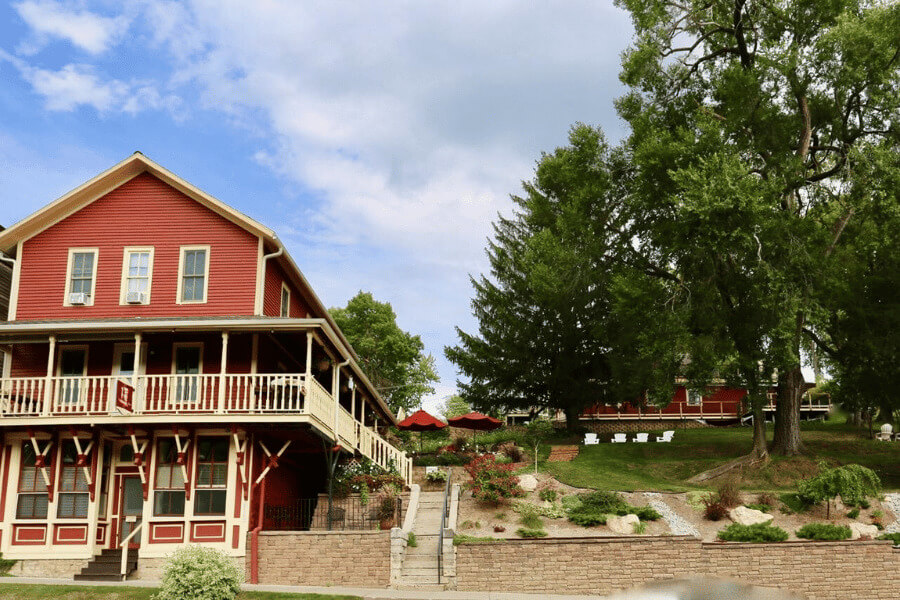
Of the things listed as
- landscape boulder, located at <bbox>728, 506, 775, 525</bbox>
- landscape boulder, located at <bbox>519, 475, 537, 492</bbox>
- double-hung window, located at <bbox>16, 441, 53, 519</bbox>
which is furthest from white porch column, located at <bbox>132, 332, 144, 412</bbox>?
landscape boulder, located at <bbox>728, 506, 775, 525</bbox>

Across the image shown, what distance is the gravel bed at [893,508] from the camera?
23.5 metres

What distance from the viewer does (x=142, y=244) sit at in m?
24.7

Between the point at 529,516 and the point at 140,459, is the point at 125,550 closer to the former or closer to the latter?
the point at 140,459

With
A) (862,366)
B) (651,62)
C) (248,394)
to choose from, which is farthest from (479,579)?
(651,62)

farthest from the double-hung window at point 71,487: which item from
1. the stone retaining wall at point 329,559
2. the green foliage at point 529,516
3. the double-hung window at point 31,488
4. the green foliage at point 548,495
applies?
the green foliage at point 548,495

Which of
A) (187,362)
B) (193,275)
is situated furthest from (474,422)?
(193,275)

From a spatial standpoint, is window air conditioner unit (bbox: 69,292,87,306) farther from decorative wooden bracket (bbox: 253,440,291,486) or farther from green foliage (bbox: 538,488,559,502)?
green foliage (bbox: 538,488,559,502)

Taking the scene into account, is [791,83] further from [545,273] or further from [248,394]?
[248,394]

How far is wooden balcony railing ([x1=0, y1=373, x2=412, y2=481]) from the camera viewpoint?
2145 cm

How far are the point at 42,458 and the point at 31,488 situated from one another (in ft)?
5.09

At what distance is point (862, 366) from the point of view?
30031 mm

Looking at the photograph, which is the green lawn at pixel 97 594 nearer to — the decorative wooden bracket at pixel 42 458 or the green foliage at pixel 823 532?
the decorative wooden bracket at pixel 42 458

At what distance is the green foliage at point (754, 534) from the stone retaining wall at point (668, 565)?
519 millimetres

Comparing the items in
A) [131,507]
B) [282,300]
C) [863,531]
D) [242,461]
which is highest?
[282,300]
